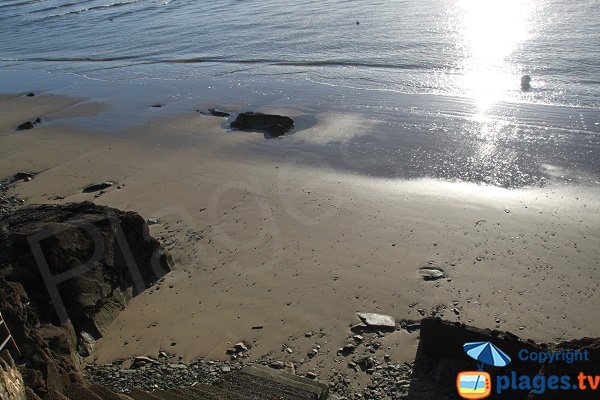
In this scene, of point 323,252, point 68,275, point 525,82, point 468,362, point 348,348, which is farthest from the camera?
point 525,82

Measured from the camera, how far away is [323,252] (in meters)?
7.57

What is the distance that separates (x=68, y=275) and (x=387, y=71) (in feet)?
44.4

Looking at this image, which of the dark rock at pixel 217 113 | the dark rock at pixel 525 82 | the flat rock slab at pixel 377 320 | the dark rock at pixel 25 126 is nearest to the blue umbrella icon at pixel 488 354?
the flat rock slab at pixel 377 320

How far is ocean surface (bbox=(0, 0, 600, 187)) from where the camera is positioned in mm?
10891

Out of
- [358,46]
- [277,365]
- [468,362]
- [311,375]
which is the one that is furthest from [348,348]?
[358,46]

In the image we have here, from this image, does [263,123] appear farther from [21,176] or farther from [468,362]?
[468,362]

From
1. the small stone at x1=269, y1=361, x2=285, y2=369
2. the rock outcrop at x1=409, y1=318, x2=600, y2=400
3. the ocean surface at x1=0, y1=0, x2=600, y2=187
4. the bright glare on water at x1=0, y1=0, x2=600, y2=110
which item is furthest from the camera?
the bright glare on water at x1=0, y1=0, x2=600, y2=110

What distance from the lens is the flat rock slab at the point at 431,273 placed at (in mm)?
6820

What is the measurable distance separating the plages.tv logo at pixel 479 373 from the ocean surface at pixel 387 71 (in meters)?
5.26

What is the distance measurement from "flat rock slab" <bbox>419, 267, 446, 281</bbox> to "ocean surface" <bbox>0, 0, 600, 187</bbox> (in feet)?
10.7

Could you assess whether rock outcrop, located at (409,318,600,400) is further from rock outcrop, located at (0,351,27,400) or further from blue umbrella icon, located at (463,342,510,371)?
rock outcrop, located at (0,351,27,400)

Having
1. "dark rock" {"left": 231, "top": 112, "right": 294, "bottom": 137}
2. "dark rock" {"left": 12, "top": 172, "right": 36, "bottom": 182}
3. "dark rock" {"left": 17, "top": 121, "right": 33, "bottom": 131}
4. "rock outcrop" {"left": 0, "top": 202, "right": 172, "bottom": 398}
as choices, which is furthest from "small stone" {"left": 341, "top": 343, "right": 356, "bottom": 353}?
"dark rock" {"left": 17, "top": 121, "right": 33, "bottom": 131}

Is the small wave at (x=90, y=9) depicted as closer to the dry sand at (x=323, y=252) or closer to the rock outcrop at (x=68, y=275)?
the dry sand at (x=323, y=252)

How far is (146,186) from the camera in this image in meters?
10.1
